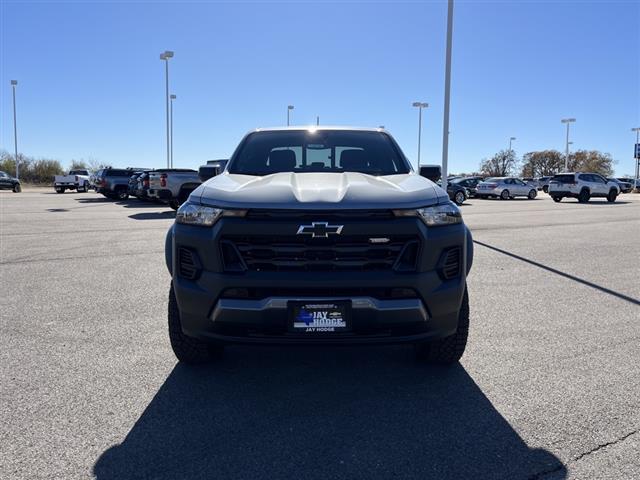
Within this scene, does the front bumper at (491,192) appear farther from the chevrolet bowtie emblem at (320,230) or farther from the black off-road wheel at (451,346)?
the chevrolet bowtie emblem at (320,230)

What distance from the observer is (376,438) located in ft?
9.44

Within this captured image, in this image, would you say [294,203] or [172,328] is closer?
[294,203]

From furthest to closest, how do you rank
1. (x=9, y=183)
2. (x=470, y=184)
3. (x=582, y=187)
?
1. (x=9, y=183)
2. (x=470, y=184)
3. (x=582, y=187)

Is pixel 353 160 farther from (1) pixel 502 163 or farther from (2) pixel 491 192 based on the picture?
(1) pixel 502 163

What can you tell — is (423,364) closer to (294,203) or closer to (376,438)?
(376,438)

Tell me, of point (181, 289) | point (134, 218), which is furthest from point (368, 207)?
point (134, 218)

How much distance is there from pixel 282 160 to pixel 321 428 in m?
2.46

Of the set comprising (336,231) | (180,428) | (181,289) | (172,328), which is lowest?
(180,428)

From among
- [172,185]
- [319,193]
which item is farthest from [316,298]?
[172,185]

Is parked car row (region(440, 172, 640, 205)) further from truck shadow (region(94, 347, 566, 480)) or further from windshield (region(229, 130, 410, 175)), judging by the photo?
truck shadow (region(94, 347, 566, 480))

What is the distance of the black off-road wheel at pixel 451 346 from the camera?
3670 millimetres

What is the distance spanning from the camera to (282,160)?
463 centimetres

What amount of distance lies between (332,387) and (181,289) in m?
1.25

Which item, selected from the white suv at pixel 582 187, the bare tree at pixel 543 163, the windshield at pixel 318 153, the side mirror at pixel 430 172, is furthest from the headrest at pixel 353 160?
the bare tree at pixel 543 163
